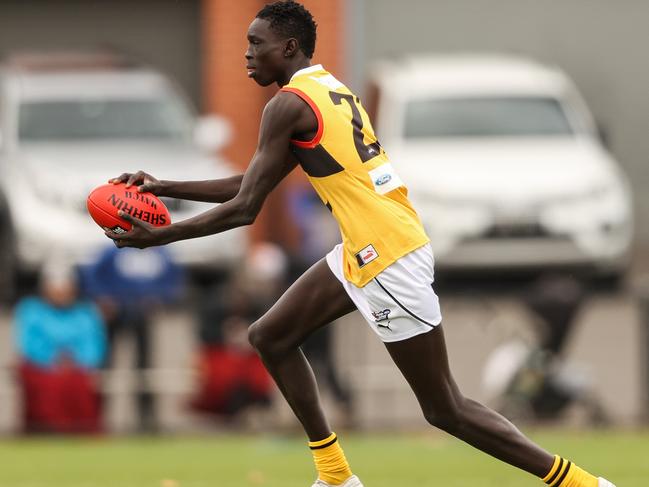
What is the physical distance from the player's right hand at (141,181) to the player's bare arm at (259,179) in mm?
218

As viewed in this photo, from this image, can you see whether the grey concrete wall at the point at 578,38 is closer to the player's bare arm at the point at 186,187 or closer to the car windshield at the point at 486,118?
the car windshield at the point at 486,118

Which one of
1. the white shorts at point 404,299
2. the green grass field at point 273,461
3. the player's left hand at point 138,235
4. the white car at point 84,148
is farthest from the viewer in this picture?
the white car at point 84,148

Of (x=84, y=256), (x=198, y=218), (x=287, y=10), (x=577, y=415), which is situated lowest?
(x=577, y=415)

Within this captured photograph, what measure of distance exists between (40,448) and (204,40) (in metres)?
9.78

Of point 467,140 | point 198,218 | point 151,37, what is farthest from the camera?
point 151,37

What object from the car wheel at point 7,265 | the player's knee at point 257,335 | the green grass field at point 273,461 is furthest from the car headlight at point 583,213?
the player's knee at point 257,335

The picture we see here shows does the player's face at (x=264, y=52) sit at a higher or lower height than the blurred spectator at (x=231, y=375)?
higher

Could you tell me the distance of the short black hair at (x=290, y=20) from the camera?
7.66m

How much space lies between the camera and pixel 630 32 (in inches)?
935

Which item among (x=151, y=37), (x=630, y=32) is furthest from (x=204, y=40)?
(x=630, y=32)

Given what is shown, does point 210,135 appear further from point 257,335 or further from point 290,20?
point 290,20

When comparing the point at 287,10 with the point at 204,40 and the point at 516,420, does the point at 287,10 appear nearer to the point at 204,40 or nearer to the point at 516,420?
the point at 516,420

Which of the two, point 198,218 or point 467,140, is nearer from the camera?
point 198,218

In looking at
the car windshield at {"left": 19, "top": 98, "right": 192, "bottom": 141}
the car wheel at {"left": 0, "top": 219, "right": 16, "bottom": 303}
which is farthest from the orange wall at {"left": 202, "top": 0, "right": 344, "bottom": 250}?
the car wheel at {"left": 0, "top": 219, "right": 16, "bottom": 303}
